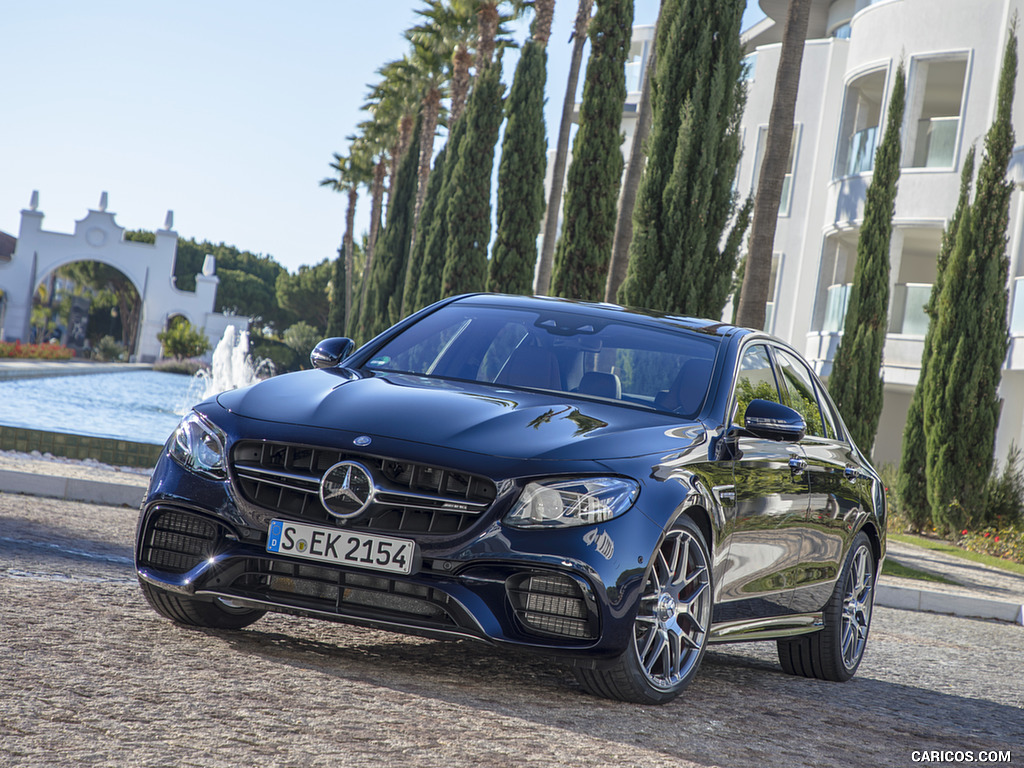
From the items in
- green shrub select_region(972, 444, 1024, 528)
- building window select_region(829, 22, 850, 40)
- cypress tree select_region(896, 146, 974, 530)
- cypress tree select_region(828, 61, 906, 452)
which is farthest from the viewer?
building window select_region(829, 22, 850, 40)

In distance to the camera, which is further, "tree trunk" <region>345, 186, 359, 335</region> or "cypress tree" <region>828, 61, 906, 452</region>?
"tree trunk" <region>345, 186, 359, 335</region>

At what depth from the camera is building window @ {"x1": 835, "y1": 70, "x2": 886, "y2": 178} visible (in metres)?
25.2

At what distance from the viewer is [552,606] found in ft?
14.3

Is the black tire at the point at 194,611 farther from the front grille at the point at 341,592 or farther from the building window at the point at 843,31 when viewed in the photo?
the building window at the point at 843,31

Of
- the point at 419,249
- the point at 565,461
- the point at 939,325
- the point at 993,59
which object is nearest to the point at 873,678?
the point at 565,461

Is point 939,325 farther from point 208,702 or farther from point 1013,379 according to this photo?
point 208,702

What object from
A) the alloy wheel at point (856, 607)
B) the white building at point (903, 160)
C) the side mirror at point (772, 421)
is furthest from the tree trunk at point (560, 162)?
the side mirror at point (772, 421)

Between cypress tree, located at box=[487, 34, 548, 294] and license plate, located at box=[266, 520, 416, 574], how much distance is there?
26.0 metres

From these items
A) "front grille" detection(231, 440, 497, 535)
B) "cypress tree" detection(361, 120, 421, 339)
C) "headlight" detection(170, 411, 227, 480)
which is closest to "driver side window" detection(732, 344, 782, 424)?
"front grille" detection(231, 440, 497, 535)

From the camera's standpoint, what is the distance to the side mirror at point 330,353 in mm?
Result: 5828

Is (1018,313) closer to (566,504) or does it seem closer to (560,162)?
(560,162)

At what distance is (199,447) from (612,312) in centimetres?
219

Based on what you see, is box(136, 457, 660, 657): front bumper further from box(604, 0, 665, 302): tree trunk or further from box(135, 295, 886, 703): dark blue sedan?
box(604, 0, 665, 302): tree trunk

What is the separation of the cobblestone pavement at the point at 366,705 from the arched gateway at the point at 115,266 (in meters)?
66.5
